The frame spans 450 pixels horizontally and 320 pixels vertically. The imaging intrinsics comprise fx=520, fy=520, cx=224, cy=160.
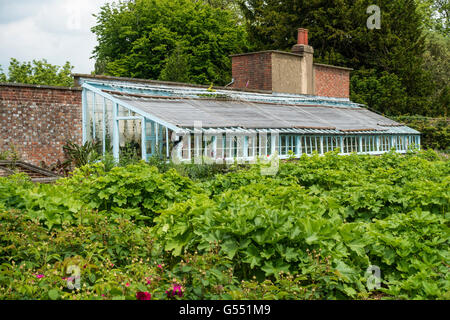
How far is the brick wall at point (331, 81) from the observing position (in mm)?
28734

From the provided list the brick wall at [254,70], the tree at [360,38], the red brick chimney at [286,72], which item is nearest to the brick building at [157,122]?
the brick wall at [254,70]

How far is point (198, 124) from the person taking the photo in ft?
47.6

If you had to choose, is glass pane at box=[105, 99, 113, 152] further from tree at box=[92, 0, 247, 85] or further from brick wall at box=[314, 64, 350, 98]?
tree at box=[92, 0, 247, 85]

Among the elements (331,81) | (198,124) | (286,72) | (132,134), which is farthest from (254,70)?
(198,124)

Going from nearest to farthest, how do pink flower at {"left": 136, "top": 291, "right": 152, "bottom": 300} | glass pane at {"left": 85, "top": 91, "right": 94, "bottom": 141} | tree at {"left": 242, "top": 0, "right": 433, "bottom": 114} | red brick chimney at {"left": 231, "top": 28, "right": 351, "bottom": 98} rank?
pink flower at {"left": 136, "top": 291, "right": 152, "bottom": 300} → glass pane at {"left": 85, "top": 91, "right": 94, "bottom": 141} → red brick chimney at {"left": 231, "top": 28, "right": 351, "bottom": 98} → tree at {"left": 242, "top": 0, "right": 433, "bottom": 114}

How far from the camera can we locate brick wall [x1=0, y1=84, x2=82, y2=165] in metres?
15.1

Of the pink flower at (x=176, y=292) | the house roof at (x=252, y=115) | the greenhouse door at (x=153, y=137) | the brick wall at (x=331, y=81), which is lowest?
the pink flower at (x=176, y=292)

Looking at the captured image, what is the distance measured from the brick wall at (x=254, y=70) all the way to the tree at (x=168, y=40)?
10.1m

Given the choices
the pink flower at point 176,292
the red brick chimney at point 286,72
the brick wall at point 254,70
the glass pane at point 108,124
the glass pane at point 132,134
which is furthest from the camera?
the red brick chimney at point 286,72

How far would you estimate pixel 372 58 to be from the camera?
35.8 m

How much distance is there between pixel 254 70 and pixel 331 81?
5.54 meters

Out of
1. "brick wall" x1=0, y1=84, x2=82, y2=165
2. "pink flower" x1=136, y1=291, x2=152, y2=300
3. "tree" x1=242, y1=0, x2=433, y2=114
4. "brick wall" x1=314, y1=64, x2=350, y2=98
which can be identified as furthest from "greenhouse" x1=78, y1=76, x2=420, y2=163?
"tree" x1=242, y1=0, x2=433, y2=114

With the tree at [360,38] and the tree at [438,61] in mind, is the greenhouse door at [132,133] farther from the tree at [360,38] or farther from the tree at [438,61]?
the tree at [438,61]

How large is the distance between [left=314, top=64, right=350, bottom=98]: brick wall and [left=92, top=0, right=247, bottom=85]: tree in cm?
937
